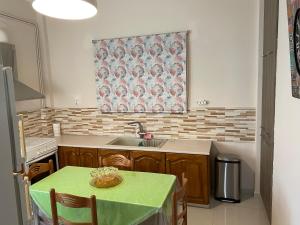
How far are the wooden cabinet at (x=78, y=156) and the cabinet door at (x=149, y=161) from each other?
0.55m

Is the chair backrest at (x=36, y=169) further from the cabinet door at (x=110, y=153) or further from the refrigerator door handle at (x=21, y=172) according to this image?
the refrigerator door handle at (x=21, y=172)

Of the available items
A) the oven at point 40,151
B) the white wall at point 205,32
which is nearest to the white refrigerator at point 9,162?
the oven at point 40,151

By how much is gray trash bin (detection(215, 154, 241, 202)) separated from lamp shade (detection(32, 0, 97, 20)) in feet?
7.43

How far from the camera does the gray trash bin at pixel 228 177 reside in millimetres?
2906

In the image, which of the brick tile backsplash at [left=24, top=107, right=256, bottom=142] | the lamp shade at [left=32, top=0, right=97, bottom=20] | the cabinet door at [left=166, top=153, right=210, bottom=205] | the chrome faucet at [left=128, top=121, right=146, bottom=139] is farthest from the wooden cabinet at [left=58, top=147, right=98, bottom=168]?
the lamp shade at [left=32, top=0, right=97, bottom=20]

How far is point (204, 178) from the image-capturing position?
278cm

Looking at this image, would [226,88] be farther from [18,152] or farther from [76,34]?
[18,152]

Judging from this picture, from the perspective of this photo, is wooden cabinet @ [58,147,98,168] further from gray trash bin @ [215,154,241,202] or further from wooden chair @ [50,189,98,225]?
gray trash bin @ [215,154,241,202]

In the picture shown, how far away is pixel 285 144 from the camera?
1742mm

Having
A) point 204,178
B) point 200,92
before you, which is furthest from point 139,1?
point 204,178

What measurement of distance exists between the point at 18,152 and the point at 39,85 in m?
3.22

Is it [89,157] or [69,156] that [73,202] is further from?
[69,156]

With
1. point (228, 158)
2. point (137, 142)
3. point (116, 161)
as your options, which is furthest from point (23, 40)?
point (228, 158)

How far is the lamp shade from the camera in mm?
1384
